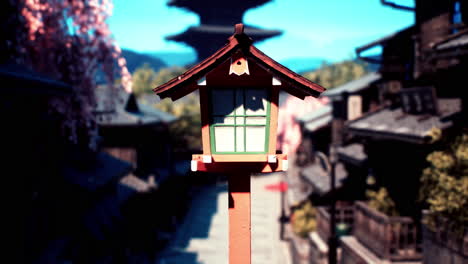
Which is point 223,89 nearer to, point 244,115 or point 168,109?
point 244,115

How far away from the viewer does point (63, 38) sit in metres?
8.73

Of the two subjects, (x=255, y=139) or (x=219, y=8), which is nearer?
(x=255, y=139)

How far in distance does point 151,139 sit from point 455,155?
18.3 m

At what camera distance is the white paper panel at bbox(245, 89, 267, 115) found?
10.7 feet

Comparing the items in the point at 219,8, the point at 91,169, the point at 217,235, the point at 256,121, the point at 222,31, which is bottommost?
the point at 217,235

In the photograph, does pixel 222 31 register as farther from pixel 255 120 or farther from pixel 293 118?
pixel 255 120

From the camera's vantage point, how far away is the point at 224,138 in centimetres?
338

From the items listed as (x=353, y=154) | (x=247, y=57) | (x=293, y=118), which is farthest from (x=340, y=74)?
(x=247, y=57)

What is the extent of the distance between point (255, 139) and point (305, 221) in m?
15.9

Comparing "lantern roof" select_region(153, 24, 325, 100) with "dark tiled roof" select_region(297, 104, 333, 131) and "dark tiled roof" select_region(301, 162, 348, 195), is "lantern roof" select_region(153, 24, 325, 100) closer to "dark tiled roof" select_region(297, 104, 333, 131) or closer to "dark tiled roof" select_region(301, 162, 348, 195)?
"dark tiled roof" select_region(301, 162, 348, 195)

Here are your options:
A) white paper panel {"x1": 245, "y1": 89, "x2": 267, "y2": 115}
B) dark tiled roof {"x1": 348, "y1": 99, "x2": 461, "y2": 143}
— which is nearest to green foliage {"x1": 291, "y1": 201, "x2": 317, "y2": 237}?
dark tiled roof {"x1": 348, "y1": 99, "x2": 461, "y2": 143}

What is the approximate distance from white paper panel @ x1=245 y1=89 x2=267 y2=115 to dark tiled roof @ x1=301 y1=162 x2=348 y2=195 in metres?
13.2

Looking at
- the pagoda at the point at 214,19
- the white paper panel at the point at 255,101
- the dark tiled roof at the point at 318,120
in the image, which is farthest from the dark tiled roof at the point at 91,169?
the pagoda at the point at 214,19

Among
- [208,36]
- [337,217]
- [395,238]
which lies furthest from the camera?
[208,36]
